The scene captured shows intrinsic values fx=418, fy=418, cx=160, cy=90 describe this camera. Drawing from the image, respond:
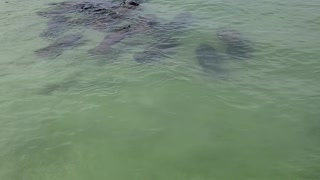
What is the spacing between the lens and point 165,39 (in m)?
9.28

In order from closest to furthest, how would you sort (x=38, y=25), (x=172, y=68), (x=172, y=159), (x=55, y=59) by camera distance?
(x=172, y=159) < (x=172, y=68) < (x=55, y=59) < (x=38, y=25)

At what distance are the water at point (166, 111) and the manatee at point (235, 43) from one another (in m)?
0.18

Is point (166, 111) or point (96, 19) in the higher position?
point (96, 19)

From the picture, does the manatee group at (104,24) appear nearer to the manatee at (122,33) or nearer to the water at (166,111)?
the manatee at (122,33)

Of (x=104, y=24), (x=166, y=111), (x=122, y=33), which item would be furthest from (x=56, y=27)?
(x=166, y=111)

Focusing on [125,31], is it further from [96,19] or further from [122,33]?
[96,19]

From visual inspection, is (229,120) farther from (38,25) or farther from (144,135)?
(38,25)

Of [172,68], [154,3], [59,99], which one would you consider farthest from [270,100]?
[154,3]

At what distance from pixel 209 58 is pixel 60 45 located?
3333mm

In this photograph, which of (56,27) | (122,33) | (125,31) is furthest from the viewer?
(56,27)

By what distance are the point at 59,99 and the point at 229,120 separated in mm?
2897

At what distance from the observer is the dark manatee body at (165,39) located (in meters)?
8.49

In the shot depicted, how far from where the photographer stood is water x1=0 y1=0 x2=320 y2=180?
18.2ft

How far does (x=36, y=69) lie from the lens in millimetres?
8219
